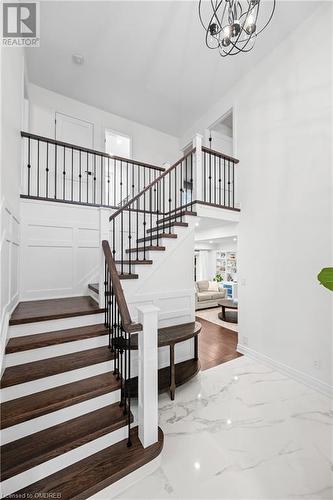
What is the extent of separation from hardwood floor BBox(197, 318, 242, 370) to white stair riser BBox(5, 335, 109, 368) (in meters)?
1.78

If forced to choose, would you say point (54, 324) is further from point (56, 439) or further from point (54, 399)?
point (56, 439)

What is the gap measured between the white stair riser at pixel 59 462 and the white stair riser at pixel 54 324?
1057 millimetres

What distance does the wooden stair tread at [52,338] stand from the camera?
1.89m

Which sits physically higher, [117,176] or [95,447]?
[117,176]

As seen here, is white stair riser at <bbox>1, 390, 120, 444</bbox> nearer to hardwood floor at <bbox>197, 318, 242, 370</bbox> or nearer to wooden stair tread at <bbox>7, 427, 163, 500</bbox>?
wooden stair tread at <bbox>7, 427, 163, 500</bbox>

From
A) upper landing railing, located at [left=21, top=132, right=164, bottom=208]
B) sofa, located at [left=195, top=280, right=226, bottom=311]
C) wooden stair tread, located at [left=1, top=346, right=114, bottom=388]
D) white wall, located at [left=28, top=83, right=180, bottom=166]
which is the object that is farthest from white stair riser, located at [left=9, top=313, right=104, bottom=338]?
sofa, located at [left=195, top=280, right=226, bottom=311]

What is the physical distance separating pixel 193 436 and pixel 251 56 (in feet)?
17.0

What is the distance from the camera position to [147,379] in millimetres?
1672

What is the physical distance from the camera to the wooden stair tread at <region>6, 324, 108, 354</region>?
1.89 m

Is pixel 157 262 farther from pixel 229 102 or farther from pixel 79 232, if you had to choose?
pixel 229 102

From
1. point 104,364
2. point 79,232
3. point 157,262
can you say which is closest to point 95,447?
point 104,364

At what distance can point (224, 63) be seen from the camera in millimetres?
3648

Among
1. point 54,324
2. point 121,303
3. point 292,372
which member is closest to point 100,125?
point 54,324

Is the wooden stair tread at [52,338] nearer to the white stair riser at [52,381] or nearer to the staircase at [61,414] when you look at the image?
the staircase at [61,414]
